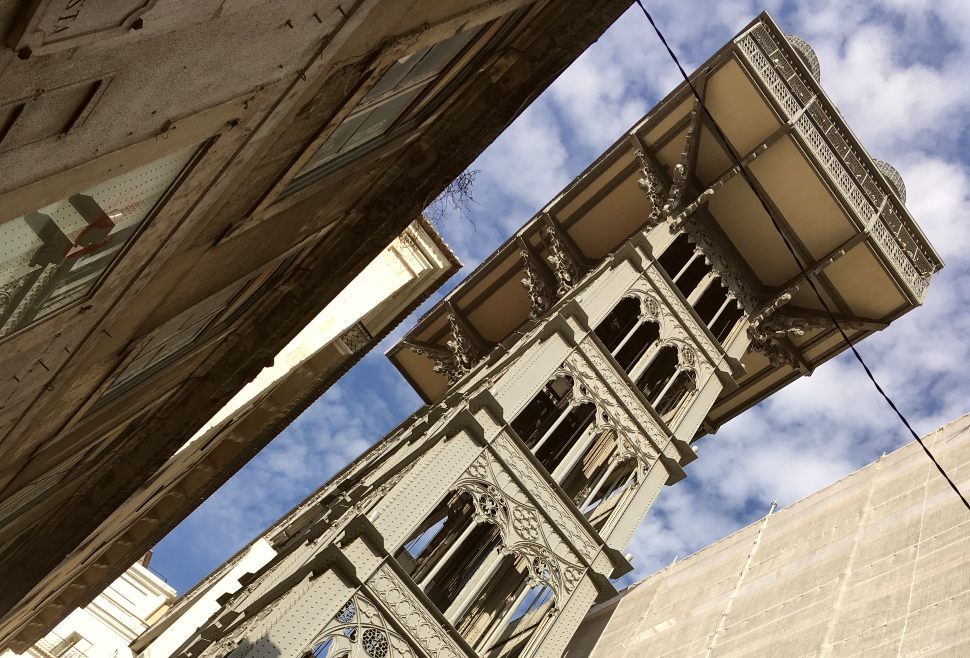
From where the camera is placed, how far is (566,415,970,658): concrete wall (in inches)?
623

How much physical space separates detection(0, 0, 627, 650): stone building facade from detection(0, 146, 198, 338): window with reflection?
0.02m

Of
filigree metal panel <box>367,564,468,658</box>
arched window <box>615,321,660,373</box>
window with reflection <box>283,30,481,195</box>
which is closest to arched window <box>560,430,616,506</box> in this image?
arched window <box>615,321,660,373</box>

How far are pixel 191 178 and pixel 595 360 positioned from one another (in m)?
10.1

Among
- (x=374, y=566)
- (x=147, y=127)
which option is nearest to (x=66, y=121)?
(x=147, y=127)

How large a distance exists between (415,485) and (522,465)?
1.82 m

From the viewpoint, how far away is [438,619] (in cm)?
1092

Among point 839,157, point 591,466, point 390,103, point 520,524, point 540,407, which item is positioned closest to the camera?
point 390,103

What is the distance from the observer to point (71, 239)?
4852 millimetres

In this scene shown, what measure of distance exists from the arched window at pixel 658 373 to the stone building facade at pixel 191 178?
355 inches

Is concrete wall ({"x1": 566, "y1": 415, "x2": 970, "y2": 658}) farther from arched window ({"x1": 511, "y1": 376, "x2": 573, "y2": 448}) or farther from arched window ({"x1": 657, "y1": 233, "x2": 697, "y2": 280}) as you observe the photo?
arched window ({"x1": 657, "y1": 233, "x2": 697, "y2": 280})

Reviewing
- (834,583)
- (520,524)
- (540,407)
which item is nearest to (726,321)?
(540,407)

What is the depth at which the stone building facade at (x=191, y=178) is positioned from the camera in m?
3.65

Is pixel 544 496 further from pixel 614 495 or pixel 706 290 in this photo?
pixel 706 290

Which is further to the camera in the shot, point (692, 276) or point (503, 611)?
point (692, 276)
